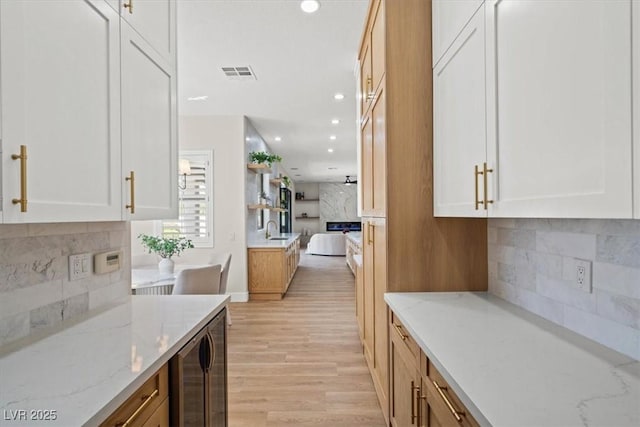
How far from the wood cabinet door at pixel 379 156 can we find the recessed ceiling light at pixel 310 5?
0.82 metres

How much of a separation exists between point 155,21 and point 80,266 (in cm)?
118

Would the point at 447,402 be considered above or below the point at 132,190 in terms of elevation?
below

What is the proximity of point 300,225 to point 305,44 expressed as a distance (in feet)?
39.4

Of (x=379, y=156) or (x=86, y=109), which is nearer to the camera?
(x=86, y=109)

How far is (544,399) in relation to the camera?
2.85ft

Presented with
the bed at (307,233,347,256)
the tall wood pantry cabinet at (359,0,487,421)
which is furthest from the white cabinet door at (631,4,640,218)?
the bed at (307,233,347,256)

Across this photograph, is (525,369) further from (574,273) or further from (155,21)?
(155,21)

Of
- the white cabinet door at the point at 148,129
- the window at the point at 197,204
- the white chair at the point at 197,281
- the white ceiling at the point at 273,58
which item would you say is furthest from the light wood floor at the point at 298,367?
the white ceiling at the point at 273,58

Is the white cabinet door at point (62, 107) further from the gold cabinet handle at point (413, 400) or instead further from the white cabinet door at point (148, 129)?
the gold cabinet handle at point (413, 400)

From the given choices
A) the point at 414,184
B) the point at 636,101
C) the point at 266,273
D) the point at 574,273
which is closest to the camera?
the point at 636,101

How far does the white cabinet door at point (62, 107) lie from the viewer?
902 millimetres

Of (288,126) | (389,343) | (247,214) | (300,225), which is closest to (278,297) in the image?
(247,214)

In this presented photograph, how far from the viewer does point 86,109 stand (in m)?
1.21

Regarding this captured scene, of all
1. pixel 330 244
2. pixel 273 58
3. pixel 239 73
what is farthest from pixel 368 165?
pixel 330 244
